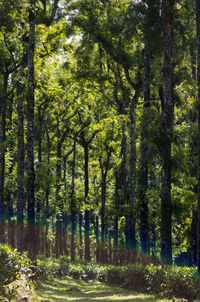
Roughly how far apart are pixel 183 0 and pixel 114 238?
13.1 metres

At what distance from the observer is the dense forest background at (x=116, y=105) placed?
13328mm

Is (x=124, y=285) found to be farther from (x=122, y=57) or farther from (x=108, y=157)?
(x=108, y=157)

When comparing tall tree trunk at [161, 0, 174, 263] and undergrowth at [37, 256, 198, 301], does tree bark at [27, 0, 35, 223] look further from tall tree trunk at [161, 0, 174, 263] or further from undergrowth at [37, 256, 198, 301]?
tall tree trunk at [161, 0, 174, 263]

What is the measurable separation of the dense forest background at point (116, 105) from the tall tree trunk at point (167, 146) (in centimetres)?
4

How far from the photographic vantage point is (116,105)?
23.0 meters

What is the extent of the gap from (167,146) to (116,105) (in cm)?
1048

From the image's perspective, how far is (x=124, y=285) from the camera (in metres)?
13.3

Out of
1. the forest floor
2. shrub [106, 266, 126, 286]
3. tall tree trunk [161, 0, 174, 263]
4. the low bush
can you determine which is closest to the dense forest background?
tall tree trunk [161, 0, 174, 263]

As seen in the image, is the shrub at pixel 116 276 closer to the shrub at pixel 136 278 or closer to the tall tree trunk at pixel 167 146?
the shrub at pixel 136 278

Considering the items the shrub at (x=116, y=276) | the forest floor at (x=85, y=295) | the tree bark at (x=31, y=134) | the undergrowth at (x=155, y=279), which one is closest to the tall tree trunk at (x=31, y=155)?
the tree bark at (x=31, y=134)

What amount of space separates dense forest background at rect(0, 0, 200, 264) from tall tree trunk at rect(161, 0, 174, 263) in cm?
4

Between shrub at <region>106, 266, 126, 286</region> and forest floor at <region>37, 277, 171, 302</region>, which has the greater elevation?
forest floor at <region>37, 277, 171, 302</region>

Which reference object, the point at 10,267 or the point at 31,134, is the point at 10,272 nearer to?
the point at 10,267

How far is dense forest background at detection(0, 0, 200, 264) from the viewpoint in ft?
43.7
